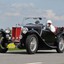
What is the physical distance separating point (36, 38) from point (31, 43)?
1.32 feet

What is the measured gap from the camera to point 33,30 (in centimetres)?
1769

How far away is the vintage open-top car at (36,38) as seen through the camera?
17547 millimetres

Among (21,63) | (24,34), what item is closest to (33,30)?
(24,34)

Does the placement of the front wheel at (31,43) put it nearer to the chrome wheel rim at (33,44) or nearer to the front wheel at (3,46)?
the chrome wheel rim at (33,44)

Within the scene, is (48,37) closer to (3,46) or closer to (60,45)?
(60,45)

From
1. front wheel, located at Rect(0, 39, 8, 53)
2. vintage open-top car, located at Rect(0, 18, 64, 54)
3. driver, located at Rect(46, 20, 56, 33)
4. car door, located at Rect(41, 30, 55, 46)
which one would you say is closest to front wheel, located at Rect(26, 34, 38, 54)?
vintage open-top car, located at Rect(0, 18, 64, 54)

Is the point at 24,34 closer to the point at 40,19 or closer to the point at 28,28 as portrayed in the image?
the point at 28,28

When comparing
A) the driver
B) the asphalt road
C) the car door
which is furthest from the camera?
the driver

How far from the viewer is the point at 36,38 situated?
1783cm

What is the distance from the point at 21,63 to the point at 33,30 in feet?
15.7

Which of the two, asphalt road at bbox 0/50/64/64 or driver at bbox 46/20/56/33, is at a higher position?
driver at bbox 46/20/56/33

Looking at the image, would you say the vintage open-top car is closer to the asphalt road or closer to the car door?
the car door

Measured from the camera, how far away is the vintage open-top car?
57.6ft

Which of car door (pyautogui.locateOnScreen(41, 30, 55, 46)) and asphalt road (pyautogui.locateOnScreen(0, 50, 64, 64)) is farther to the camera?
car door (pyautogui.locateOnScreen(41, 30, 55, 46))
